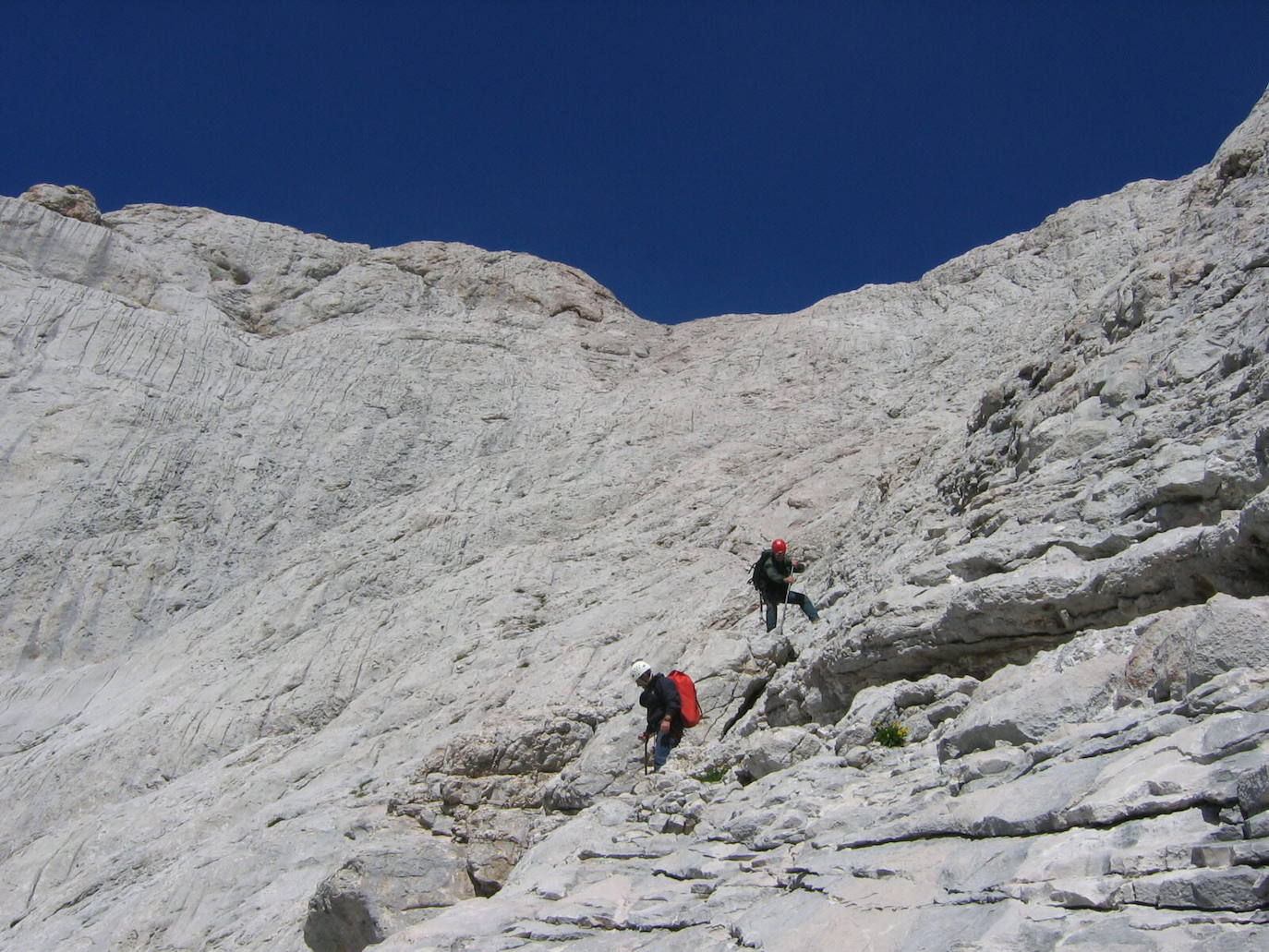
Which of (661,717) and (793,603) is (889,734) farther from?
(793,603)

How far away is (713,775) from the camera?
38.2 ft

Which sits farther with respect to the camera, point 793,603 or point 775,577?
point 793,603

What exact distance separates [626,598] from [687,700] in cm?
953

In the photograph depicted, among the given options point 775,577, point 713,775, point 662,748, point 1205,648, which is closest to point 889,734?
point 713,775

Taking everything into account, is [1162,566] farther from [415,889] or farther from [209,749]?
[209,749]

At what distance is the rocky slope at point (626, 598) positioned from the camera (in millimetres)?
7301

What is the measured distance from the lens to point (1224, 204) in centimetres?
1556

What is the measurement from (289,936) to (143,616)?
19.9m

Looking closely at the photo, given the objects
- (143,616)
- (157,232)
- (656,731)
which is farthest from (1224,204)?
(157,232)

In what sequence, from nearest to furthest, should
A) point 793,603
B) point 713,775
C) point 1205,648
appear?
point 1205,648 → point 713,775 → point 793,603

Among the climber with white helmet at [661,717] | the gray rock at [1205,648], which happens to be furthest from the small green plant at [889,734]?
the climber with white helmet at [661,717]

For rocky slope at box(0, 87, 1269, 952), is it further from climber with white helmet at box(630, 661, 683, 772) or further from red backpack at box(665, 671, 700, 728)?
red backpack at box(665, 671, 700, 728)

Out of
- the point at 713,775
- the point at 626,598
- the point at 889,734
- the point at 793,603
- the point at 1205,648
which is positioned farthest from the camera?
the point at 626,598

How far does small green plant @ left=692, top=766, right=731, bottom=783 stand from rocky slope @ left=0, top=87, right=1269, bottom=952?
0.28 metres
